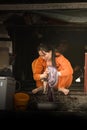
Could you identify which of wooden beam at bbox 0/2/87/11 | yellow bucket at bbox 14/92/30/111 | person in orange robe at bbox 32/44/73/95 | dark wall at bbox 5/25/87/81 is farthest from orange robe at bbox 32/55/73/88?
wooden beam at bbox 0/2/87/11

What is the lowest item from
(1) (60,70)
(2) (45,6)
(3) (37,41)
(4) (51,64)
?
(1) (60,70)

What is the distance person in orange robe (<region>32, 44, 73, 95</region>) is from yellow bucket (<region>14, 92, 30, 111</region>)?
1.07ft

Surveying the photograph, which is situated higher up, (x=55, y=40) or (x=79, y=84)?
(x=55, y=40)

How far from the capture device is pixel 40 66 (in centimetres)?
1202

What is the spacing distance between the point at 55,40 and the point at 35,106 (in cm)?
215

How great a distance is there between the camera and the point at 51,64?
39.4 feet

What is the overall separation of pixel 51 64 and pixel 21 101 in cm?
150

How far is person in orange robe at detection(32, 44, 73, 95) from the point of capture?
11.8 meters

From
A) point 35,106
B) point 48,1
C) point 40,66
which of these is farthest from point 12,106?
point 48,1

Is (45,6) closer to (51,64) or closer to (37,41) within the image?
(37,41)

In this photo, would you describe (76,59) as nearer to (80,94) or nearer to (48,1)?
(80,94)

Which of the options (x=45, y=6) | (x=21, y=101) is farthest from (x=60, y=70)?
(x=45, y=6)

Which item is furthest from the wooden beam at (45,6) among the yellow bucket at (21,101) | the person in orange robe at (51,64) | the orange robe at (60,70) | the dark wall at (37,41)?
the yellow bucket at (21,101)

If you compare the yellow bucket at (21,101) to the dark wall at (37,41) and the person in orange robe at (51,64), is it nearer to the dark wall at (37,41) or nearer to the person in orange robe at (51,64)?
the person in orange robe at (51,64)
